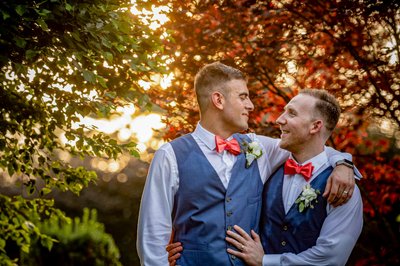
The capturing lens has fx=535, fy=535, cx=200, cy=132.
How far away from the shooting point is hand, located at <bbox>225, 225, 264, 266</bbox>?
2.90 metres

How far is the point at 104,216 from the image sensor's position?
985 centimetres

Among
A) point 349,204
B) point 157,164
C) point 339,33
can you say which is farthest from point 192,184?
point 339,33

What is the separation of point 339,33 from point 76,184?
112 inches

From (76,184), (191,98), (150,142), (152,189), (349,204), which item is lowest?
(349,204)

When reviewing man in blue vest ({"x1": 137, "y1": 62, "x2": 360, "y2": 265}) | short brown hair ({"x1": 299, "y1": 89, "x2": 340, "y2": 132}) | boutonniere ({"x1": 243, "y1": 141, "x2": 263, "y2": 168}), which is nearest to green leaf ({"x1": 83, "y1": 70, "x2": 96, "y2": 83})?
man in blue vest ({"x1": 137, "y1": 62, "x2": 360, "y2": 265})

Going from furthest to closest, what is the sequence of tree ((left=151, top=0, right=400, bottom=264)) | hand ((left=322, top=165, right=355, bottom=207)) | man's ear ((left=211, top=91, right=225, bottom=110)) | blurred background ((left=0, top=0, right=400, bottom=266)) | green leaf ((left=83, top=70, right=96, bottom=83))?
tree ((left=151, top=0, right=400, bottom=264))
blurred background ((left=0, top=0, right=400, bottom=266))
green leaf ((left=83, top=70, right=96, bottom=83))
man's ear ((left=211, top=91, right=225, bottom=110))
hand ((left=322, top=165, right=355, bottom=207))

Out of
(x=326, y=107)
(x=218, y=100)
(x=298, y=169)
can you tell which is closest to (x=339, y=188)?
(x=298, y=169)

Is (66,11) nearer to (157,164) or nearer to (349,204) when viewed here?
(157,164)

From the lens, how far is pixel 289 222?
294 cm

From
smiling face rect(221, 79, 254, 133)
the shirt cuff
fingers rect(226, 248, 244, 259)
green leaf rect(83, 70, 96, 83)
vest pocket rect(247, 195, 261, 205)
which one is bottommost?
the shirt cuff

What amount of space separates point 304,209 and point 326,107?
63cm

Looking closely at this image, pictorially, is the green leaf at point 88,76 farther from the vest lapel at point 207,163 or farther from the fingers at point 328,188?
the fingers at point 328,188

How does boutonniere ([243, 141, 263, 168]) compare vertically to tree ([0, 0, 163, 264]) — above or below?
below

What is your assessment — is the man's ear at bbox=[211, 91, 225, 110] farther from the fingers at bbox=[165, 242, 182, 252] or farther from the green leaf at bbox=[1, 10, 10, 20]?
the green leaf at bbox=[1, 10, 10, 20]
